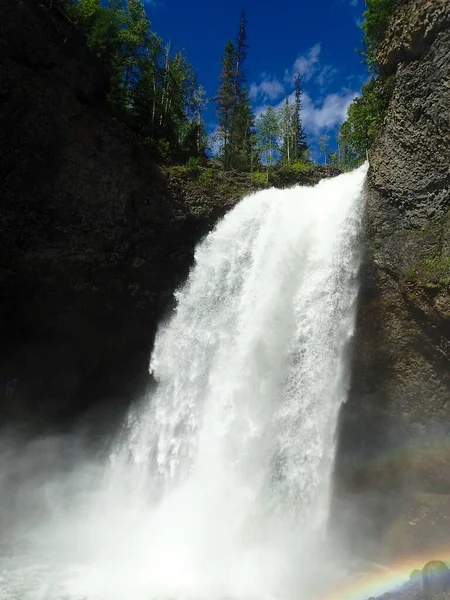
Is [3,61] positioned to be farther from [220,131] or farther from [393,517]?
[220,131]

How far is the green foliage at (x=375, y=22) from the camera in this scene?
17734mm

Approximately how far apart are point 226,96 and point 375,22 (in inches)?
978

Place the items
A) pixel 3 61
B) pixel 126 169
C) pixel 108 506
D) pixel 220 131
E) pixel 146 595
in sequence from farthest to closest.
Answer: pixel 220 131
pixel 126 169
pixel 3 61
pixel 108 506
pixel 146 595

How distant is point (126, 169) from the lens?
1755 centimetres

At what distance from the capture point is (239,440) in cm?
1211

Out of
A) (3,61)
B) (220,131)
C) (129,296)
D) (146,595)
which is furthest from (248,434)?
(220,131)

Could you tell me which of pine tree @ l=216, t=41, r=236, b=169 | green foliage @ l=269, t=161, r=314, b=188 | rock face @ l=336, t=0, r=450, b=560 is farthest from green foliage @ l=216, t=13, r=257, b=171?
rock face @ l=336, t=0, r=450, b=560

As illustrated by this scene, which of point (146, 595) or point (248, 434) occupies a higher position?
point (248, 434)

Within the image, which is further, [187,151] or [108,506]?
[187,151]

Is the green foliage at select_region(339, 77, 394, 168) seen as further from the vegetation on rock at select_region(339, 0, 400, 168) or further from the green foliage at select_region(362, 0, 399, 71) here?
the green foliage at select_region(362, 0, 399, 71)

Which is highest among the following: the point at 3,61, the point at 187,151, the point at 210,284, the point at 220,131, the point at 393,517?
the point at 220,131

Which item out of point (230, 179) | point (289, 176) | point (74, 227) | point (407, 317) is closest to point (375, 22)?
point (289, 176)

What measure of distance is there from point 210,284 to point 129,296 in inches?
135

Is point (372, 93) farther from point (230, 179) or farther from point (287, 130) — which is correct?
point (287, 130)
